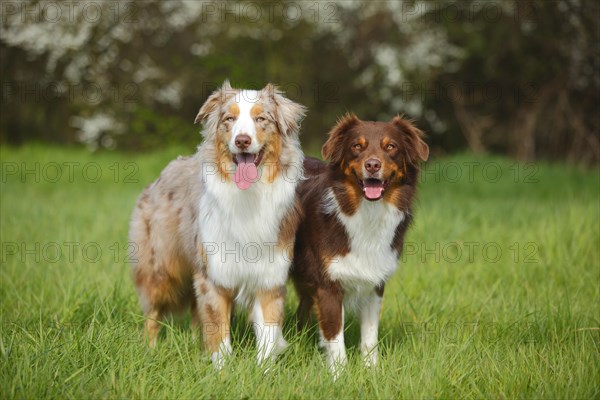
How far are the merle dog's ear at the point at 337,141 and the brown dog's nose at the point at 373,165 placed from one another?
1.12 feet

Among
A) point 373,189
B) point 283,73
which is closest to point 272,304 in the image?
point 373,189

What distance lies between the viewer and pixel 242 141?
13.0ft

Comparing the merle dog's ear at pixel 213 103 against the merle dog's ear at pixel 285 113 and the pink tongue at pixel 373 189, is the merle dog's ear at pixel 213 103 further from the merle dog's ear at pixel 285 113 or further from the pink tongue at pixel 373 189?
the pink tongue at pixel 373 189

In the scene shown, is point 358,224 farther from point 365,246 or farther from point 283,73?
point 283,73

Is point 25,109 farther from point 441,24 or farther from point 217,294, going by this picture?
point 217,294

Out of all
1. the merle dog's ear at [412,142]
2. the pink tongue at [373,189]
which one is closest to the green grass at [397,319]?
the merle dog's ear at [412,142]

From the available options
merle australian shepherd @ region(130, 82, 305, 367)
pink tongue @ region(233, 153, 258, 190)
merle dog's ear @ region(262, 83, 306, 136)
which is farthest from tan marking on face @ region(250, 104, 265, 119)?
pink tongue @ region(233, 153, 258, 190)

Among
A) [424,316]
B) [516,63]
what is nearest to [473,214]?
[424,316]

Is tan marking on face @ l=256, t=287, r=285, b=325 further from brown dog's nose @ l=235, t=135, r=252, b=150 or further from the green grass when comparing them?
brown dog's nose @ l=235, t=135, r=252, b=150

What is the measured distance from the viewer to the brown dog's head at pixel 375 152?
418 cm

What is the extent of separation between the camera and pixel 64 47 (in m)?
16.3

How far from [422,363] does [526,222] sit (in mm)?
4962

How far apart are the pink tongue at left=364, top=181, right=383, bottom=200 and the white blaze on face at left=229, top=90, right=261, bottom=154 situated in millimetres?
748

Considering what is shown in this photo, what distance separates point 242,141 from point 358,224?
0.99 meters
